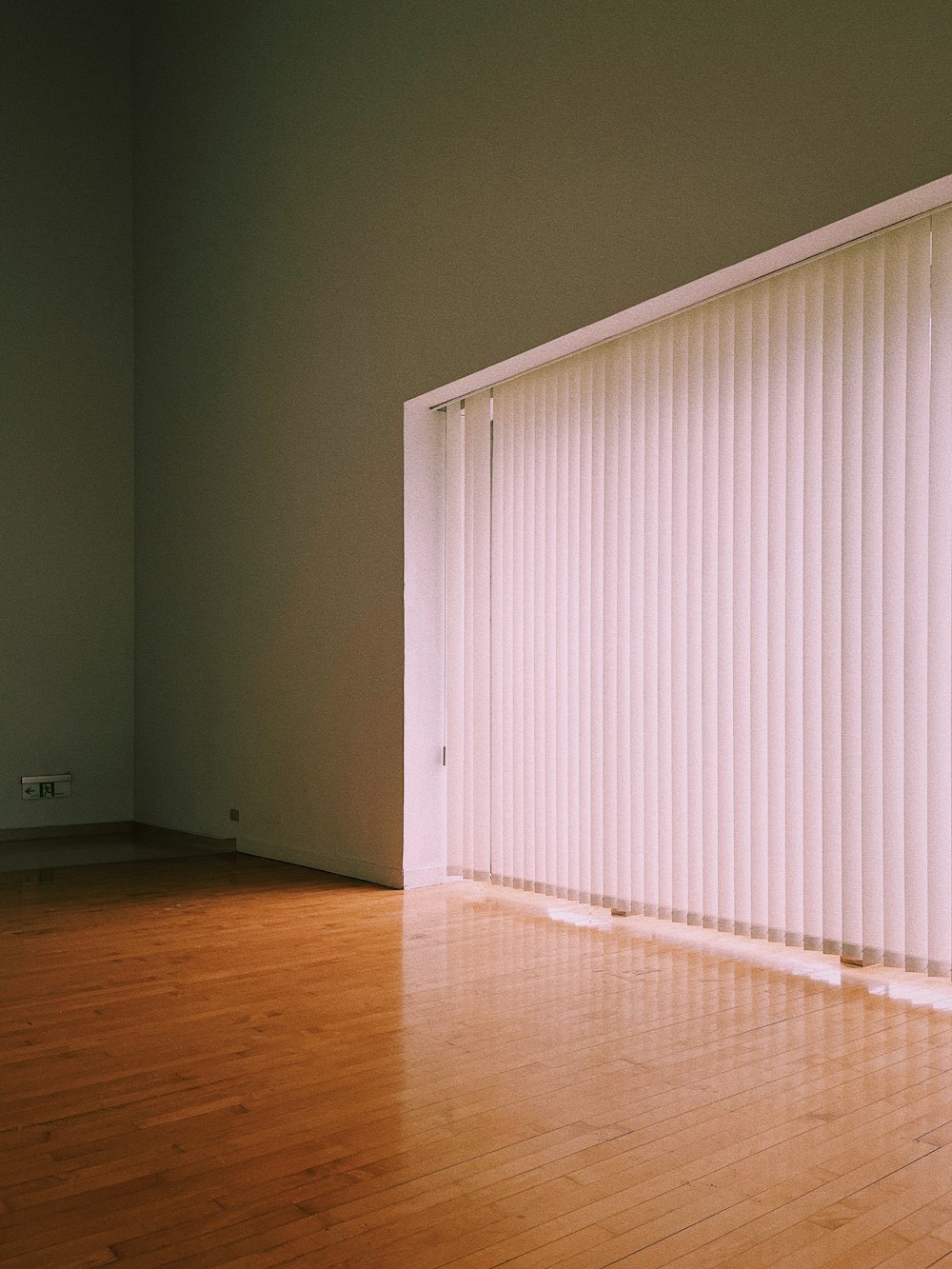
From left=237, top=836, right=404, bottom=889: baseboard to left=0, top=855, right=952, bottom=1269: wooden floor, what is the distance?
3.46 feet

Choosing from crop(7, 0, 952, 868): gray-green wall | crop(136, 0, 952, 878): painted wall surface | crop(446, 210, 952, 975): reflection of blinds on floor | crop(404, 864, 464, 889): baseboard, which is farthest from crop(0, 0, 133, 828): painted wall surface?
crop(446, 210, 952, 975): reflection of blinds on floor

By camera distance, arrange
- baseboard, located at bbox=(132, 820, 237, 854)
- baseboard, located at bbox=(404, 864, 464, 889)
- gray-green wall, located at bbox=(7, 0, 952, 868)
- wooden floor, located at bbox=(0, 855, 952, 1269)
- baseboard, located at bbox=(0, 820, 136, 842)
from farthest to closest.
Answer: baseboard, located at bbox=(0, 820, 136, 842) < baseboard, located at bbox=(132, 820, 237, 854) < baseboard, located at bbox=(404, 864, 464, 889) < gray-green wall, located at bbox=(7, 0, 952, 868) < wooden floor, located at bbox=(0, 855, 952, 1269)

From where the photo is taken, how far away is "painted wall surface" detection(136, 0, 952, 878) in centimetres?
351

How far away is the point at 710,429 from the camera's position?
407 cm

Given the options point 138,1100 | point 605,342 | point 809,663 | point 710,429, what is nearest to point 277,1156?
point 138,1100

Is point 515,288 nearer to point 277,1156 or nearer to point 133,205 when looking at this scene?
point 277,1156

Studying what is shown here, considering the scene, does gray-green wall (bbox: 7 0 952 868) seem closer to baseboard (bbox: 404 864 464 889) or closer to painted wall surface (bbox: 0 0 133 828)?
painted wall surface (bbox: 0 0 133 828)

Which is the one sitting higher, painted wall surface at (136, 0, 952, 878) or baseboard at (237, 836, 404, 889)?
painted wall surface at (136, 0, 952, 878)

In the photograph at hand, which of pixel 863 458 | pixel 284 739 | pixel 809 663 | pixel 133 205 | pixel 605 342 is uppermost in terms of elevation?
pixel 133 205

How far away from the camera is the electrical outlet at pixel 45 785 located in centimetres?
718

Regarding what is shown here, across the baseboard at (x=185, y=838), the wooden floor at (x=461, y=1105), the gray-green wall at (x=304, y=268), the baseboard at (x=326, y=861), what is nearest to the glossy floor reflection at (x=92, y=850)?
the baseboard at (x=185, y=838)

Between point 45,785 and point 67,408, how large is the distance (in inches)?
98.9

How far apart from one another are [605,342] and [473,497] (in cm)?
104

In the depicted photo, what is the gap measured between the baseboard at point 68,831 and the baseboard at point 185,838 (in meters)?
0.09
